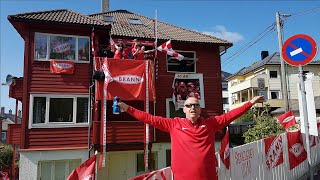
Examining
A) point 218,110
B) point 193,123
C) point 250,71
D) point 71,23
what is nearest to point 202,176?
point 193,123

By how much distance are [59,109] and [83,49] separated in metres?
3.52

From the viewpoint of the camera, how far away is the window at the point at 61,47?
15.2 meters

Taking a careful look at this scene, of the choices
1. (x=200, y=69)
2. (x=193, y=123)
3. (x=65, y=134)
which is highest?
(x=200, y=69)

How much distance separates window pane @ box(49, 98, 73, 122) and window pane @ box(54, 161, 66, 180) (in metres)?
2.23

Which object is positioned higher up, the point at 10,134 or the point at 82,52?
the point at 82,52

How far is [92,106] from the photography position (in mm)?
15391

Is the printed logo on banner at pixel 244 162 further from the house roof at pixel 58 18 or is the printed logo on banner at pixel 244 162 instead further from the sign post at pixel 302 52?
the house roof at pixel 58 18

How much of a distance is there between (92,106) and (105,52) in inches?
131

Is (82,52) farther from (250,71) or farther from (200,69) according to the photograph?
(250,71)

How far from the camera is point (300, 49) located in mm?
5734

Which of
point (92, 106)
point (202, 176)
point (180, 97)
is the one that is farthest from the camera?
point (180, 97)

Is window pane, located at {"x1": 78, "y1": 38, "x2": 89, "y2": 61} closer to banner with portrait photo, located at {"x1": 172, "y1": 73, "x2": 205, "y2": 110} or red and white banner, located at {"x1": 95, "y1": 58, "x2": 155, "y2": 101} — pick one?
red and white banner, located at {"x1": 95, "y1": 58, "x2": 155, "y2": 101}

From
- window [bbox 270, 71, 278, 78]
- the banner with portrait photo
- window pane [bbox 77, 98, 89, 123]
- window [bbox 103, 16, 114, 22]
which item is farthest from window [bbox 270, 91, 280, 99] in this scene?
window pane [bbox 77, 98, 89, 123]

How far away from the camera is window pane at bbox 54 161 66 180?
14.9 m
